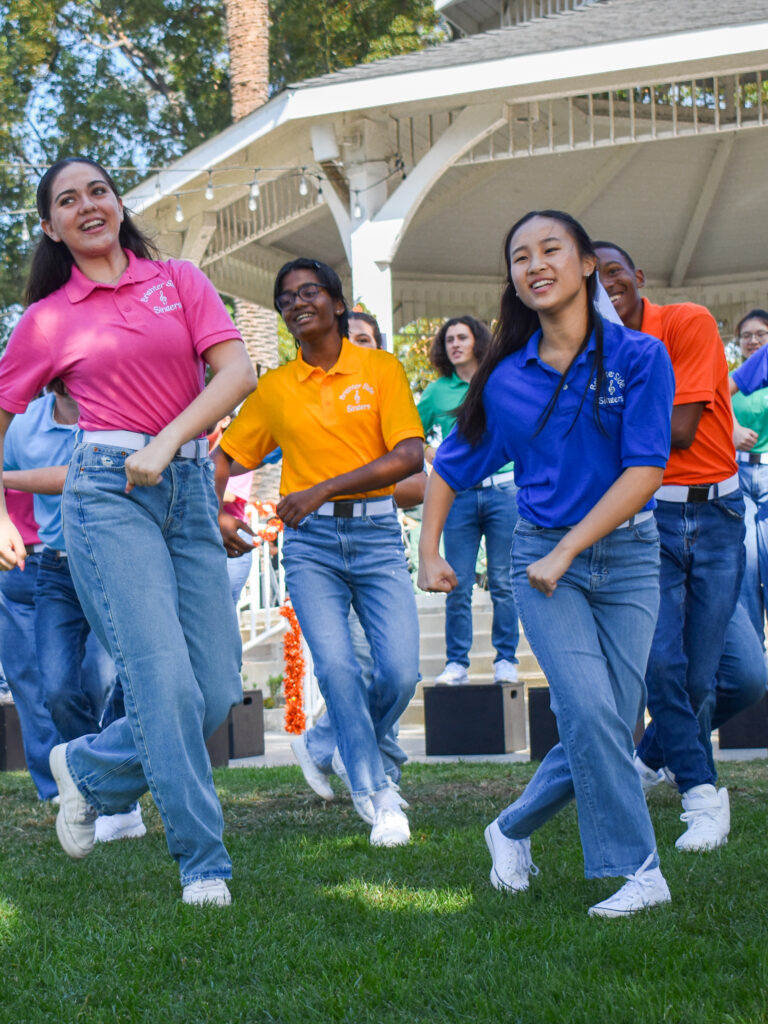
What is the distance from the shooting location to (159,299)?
157 inches

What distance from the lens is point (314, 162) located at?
13.8m

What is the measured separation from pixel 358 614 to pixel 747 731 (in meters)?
3.49

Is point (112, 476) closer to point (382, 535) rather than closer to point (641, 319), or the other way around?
point (382, 535)

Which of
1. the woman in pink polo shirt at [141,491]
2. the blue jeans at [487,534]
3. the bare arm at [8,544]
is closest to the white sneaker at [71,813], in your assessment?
the woman in pink polo shirt at [141,491]

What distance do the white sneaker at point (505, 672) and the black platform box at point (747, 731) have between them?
1.40 meters

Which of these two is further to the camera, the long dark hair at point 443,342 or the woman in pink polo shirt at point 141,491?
the long dark hair at point 443,342

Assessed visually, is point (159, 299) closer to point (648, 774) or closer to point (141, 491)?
point (141, 491)

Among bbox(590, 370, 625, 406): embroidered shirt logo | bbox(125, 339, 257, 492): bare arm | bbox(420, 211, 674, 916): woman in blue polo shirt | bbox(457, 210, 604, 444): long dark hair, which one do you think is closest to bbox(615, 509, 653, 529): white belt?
bbox(420, 211, 674, 916): woman in blue polo shirt

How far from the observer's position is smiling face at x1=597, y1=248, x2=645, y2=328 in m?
4.71

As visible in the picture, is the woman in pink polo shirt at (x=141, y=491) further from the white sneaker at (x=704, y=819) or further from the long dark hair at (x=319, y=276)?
the white sneaker at (x=704, y=819)

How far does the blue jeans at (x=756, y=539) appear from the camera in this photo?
7598 mm

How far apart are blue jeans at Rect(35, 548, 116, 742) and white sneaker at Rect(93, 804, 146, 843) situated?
50 cm

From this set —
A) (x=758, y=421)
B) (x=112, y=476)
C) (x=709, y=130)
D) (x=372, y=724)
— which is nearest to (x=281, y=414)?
(x=372, y=724)

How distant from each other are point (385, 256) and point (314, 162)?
166 centimetres
